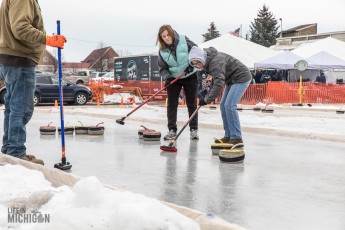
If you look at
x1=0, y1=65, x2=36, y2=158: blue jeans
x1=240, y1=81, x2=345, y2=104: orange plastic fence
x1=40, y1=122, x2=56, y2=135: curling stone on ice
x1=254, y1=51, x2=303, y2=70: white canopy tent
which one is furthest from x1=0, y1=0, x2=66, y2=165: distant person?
x1=254, y1=51, x2=303, y2=70: white canopy tent

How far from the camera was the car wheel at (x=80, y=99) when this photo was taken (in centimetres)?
2200

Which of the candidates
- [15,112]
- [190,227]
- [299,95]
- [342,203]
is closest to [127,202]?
[190,227]

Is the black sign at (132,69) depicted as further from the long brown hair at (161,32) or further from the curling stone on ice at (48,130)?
the long brown hair at (161,32)

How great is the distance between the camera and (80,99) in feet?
72.6

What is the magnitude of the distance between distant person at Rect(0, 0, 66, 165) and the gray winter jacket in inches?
81.9

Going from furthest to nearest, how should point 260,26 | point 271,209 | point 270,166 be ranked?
1. point 260,26
2. point 270,166
3. point 271,209

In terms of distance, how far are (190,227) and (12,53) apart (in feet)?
10.5

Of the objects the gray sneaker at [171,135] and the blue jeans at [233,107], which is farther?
the gray sneaker at [171,135]

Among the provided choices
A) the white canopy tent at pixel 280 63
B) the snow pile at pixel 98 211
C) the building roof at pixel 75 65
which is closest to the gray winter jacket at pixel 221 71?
the snow pile at pixel 98 211

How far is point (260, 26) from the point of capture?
2896 inches

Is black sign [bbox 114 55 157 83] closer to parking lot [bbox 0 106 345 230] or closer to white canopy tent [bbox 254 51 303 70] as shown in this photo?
white canopy tent [bbox 254 51 303 70]

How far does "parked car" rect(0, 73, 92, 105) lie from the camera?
20656 millimetres

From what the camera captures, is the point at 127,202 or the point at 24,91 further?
the point at 24,91

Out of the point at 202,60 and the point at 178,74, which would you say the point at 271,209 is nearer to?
the point at 202,60
